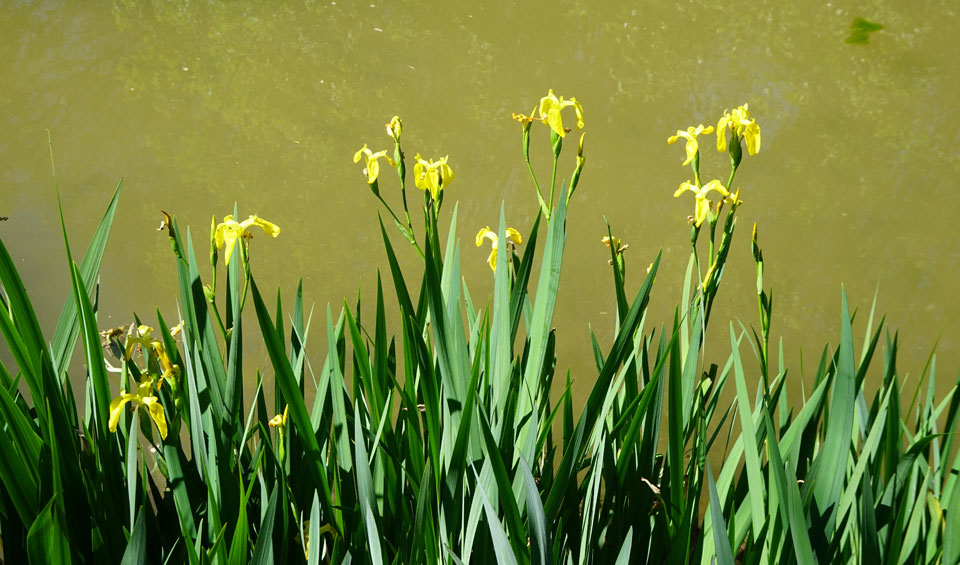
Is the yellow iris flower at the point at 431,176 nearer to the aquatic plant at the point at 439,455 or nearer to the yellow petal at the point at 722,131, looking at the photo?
the aquatic plant at the point at 439,455

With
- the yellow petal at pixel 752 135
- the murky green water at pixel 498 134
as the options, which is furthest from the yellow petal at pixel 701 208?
the murky green water at pixel 498 134

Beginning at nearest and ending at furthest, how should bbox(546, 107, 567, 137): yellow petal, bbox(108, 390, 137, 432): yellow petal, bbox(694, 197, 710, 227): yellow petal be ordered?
bbox(108, 390, 137, 432): yellow petal < bbox(694, 197, 710, 227): yellow petal < bbox(546, 107, 567, 137): yellow petal

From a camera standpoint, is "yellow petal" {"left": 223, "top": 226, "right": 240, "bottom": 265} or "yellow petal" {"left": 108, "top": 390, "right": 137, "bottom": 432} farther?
"yellow petal" {"left": 223, "top": 226, "right": 240, "bottom": 265}

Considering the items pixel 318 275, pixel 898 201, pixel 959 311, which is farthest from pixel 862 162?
pixel 318 275

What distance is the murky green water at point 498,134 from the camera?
2.58m

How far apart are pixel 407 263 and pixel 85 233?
1.03 m

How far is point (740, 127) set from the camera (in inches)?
43.9

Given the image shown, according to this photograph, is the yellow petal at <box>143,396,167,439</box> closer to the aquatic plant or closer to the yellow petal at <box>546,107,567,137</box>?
the aquatic plant

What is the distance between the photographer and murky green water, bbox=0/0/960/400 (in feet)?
8.45

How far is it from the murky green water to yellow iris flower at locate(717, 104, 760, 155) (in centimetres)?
120

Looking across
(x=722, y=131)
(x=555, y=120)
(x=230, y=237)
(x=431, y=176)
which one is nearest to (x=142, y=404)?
(x=230, y=237)

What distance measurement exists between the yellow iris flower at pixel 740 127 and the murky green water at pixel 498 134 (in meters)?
1.20

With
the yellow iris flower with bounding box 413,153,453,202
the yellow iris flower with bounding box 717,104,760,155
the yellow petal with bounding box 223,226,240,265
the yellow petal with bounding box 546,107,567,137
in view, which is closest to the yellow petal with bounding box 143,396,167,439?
the yellow petal with bounding box 223,226,240,265

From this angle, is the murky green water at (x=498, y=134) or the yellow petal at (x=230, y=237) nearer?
the yellow petal at (x=230, y=237)
